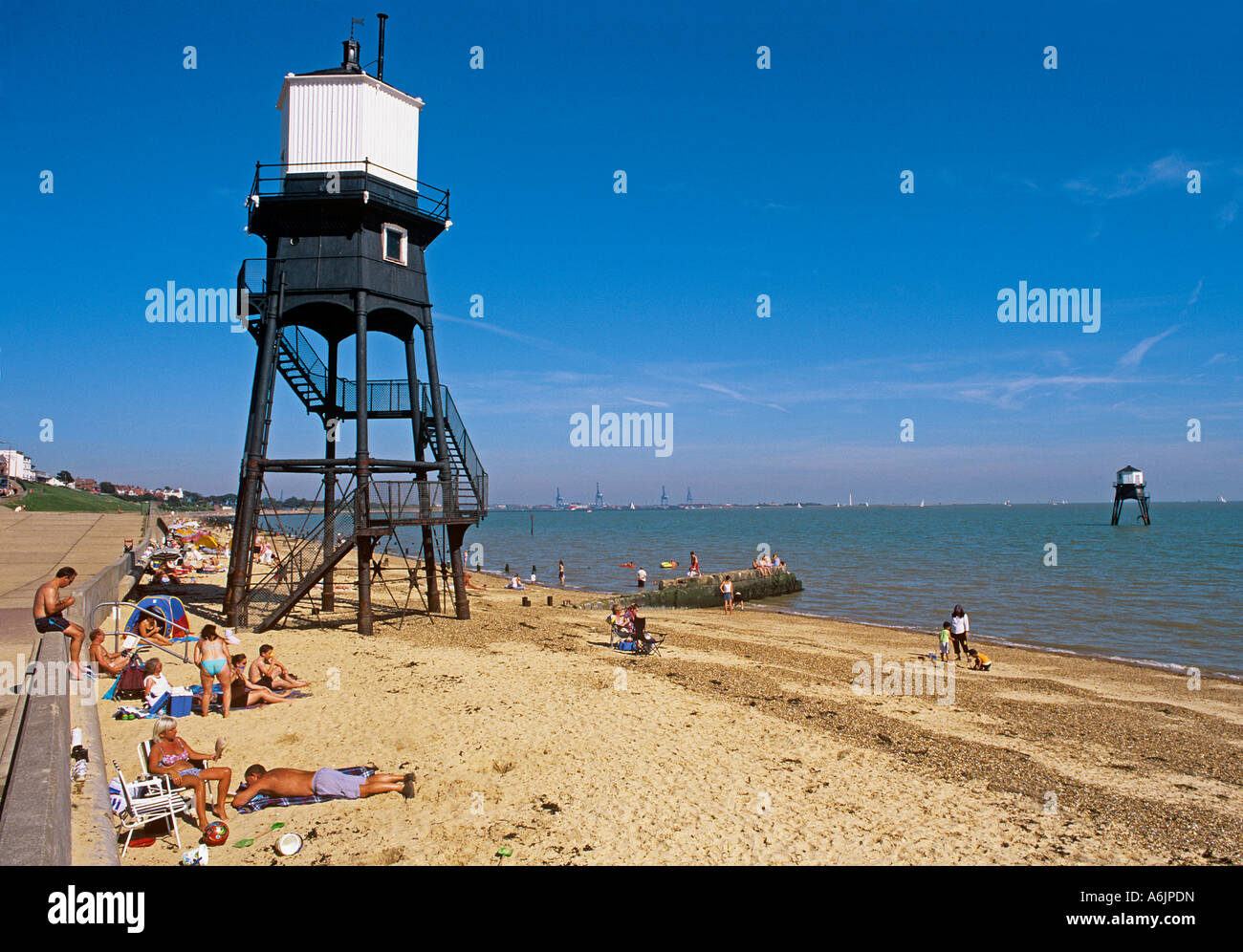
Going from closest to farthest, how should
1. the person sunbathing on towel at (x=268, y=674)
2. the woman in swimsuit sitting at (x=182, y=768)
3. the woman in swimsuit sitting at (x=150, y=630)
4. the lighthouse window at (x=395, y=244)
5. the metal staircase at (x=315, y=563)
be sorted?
the woman in swimsuit sitting at (x=182, y=768) → the person sunbathing on towel at (x=268, y=674) → the woman in swimsuit sitting at (x=150, y=630) → the metal staircase at (x=315, y=563) → the lighthouse window at (x=395, y=244)

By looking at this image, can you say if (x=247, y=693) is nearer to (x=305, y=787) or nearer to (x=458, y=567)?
(x=305, y=787)

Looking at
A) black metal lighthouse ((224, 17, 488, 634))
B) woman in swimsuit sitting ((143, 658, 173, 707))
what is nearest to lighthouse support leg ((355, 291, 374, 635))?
black metal lighthouse ((224, 17, 488, 634))

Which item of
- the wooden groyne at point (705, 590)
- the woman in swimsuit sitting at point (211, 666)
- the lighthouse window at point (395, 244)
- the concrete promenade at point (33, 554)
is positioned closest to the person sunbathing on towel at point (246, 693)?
the woman in swimsuit sitting at point (211, 666)

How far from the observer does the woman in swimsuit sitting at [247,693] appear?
482 inches

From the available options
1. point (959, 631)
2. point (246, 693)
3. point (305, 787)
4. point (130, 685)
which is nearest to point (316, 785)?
point (305, 787)

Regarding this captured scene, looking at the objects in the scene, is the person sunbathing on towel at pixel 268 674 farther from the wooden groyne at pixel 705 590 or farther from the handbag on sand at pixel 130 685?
the wooden groyne at pixel 705 590

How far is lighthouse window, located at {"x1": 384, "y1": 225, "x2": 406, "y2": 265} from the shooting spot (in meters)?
19.4

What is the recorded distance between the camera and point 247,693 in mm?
12344

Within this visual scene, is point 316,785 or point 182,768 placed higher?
point 182,768

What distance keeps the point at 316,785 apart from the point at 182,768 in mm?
1476

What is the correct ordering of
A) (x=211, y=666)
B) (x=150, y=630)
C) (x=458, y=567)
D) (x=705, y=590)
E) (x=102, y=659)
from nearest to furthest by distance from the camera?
(x=211, y=666) < (x=102, y=659) < (x=150, y=630) < (x=458, y=567) < (x=705, y=590)

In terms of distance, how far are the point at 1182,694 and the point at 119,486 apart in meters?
199

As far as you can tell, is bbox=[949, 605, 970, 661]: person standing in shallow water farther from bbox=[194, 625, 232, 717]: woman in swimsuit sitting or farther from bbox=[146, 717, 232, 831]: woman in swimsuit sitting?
bbox=[146, 717, 232, 831]: woman in swimsuit sitting

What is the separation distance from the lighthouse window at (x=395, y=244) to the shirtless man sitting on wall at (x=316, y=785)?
14.4m
